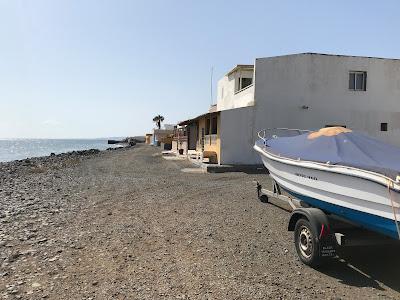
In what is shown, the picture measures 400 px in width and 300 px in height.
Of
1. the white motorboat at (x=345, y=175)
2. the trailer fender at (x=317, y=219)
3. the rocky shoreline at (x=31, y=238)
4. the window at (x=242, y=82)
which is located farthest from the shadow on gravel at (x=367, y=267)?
the window at (x=242, y=82)

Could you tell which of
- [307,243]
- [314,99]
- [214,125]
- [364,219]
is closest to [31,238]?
[307,243]

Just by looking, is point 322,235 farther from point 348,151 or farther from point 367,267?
point 348,151

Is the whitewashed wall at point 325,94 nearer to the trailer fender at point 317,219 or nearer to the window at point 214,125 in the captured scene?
the window at point 214,125

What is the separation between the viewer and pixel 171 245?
7266 millimetres

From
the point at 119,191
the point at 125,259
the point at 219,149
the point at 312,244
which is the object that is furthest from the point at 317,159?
the point at 219,149

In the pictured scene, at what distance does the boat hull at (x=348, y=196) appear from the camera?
5.14m

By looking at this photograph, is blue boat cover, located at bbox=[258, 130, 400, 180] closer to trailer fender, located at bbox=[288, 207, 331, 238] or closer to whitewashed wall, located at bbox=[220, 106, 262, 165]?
trailer fender, located at bbox=[288, 207, 331, 238]

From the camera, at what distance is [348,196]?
229 inches

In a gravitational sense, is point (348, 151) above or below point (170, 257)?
above

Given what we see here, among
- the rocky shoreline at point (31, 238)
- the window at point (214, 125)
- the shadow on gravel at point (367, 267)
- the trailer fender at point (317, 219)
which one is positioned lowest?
the rocky shoreline at point (31, 238)

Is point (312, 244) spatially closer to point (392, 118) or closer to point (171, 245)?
point (171, 245)

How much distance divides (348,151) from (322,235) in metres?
1.70

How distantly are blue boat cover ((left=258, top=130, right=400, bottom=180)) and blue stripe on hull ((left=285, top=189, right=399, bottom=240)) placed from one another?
0.68 meters

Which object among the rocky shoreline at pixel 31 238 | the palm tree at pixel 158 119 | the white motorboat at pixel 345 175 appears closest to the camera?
the white motorboat at pixel 345 175
